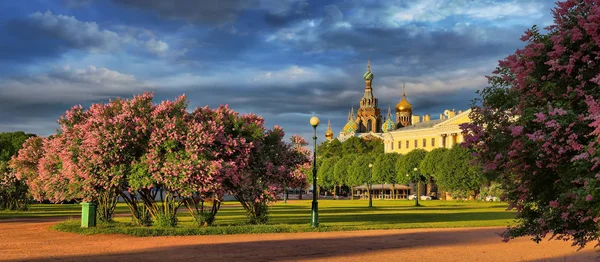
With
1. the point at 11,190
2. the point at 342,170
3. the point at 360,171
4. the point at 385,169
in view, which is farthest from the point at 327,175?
the point at 11,190

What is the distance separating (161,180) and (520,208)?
50.6ft

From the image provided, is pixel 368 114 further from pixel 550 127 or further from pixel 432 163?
pixel 550 127

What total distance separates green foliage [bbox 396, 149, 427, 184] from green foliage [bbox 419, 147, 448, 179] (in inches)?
155

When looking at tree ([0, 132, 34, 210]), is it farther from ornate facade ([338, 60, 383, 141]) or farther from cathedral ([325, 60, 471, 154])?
ornate facade ([338, 60, 383, 141])

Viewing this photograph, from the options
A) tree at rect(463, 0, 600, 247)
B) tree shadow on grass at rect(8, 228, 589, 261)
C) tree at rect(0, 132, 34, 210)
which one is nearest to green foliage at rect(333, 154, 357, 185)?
tree at rect(0, 132, 34, 210)

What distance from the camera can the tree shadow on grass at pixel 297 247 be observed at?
1734cm

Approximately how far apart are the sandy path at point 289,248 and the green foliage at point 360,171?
78.9 m

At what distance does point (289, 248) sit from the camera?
19641 mm

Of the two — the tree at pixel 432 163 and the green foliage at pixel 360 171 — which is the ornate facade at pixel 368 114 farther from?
the tree at pixel 432 163

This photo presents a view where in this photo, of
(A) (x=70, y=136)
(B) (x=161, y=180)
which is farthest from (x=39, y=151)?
(B) (x=161, y=180)

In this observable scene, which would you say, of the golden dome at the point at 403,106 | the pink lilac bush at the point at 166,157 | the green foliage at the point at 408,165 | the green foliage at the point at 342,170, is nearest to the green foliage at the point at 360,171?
the green foliage at the point at 342,170

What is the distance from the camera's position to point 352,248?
1991 centimetres

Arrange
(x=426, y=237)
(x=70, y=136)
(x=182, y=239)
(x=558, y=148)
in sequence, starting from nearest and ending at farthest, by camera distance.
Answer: (x=558, y=148), (x=182, y=239), (x=426, y=237), (x=70, y=136)

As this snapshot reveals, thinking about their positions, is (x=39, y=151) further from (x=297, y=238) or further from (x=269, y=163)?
(x=297, y=238)
